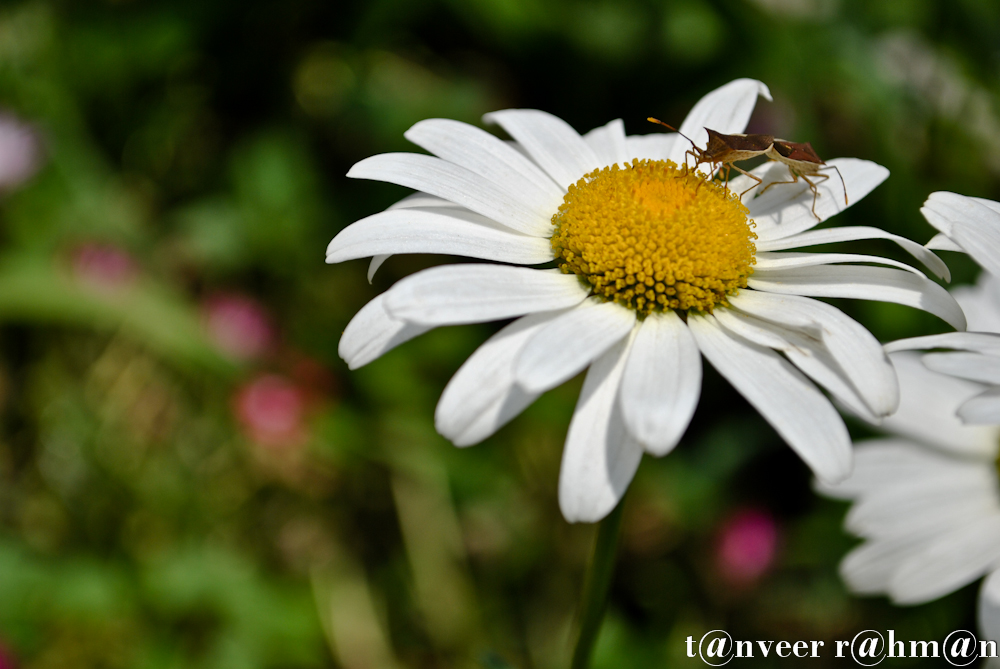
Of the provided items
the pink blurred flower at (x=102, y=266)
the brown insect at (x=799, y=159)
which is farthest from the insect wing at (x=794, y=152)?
the pink blurred flower at (x=102, y=266)

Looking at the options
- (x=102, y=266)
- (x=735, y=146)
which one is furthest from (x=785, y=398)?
(x=102, y=266)

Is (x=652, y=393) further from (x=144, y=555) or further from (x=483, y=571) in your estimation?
(x=144, y=555)

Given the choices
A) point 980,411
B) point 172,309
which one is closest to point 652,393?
point 980,411

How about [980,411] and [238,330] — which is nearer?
[980,411]

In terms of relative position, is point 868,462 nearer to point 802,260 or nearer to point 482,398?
point 802,260

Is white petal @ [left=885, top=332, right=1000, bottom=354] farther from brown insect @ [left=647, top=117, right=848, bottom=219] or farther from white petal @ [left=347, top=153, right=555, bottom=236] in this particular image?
white petal @ [left=347, top=153, right=555, bottom=236]

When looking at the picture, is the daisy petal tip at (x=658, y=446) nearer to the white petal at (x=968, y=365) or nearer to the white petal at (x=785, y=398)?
the white petal at (x=785, y=398)
